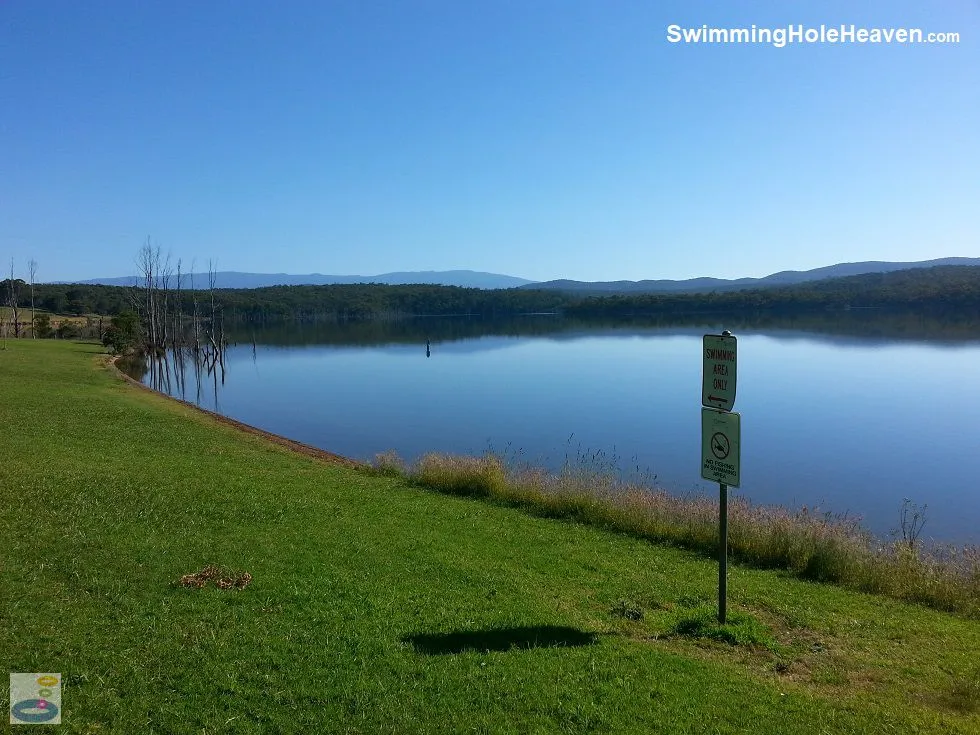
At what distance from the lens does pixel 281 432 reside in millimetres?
25219

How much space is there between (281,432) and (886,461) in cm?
2029

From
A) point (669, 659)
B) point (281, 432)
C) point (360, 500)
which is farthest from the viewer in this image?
point (281, 432)

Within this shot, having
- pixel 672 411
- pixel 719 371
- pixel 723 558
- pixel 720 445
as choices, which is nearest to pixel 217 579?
pixel 723 558

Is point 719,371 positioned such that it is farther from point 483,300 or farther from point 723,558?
point 483,300

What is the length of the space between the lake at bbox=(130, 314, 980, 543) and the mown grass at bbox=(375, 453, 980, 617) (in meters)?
4.42

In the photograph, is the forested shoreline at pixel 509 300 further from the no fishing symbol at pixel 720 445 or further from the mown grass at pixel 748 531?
the no fishing symbol at pixel 720 445

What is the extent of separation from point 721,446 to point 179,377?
45135 mm

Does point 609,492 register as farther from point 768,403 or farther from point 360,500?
point 768,403

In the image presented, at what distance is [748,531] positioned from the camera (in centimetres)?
927

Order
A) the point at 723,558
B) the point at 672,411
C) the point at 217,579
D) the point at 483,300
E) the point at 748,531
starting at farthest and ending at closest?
the point at 483,300 < the point at 672,411 < the point at 748,531 < the point at 217,579 < the point at 723,558

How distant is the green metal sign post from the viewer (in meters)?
5.47

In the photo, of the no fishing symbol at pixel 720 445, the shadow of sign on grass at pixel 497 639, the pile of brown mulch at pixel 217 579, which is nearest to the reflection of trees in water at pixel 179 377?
the pile of brown mulch at pixel 217 579

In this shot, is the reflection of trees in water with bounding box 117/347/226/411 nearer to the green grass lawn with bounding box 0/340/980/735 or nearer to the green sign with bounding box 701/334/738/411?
the green grass lawn with bounding box 0/340/980/735

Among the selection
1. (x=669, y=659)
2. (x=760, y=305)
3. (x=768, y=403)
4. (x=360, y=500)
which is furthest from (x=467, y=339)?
(x=669, y=659)
